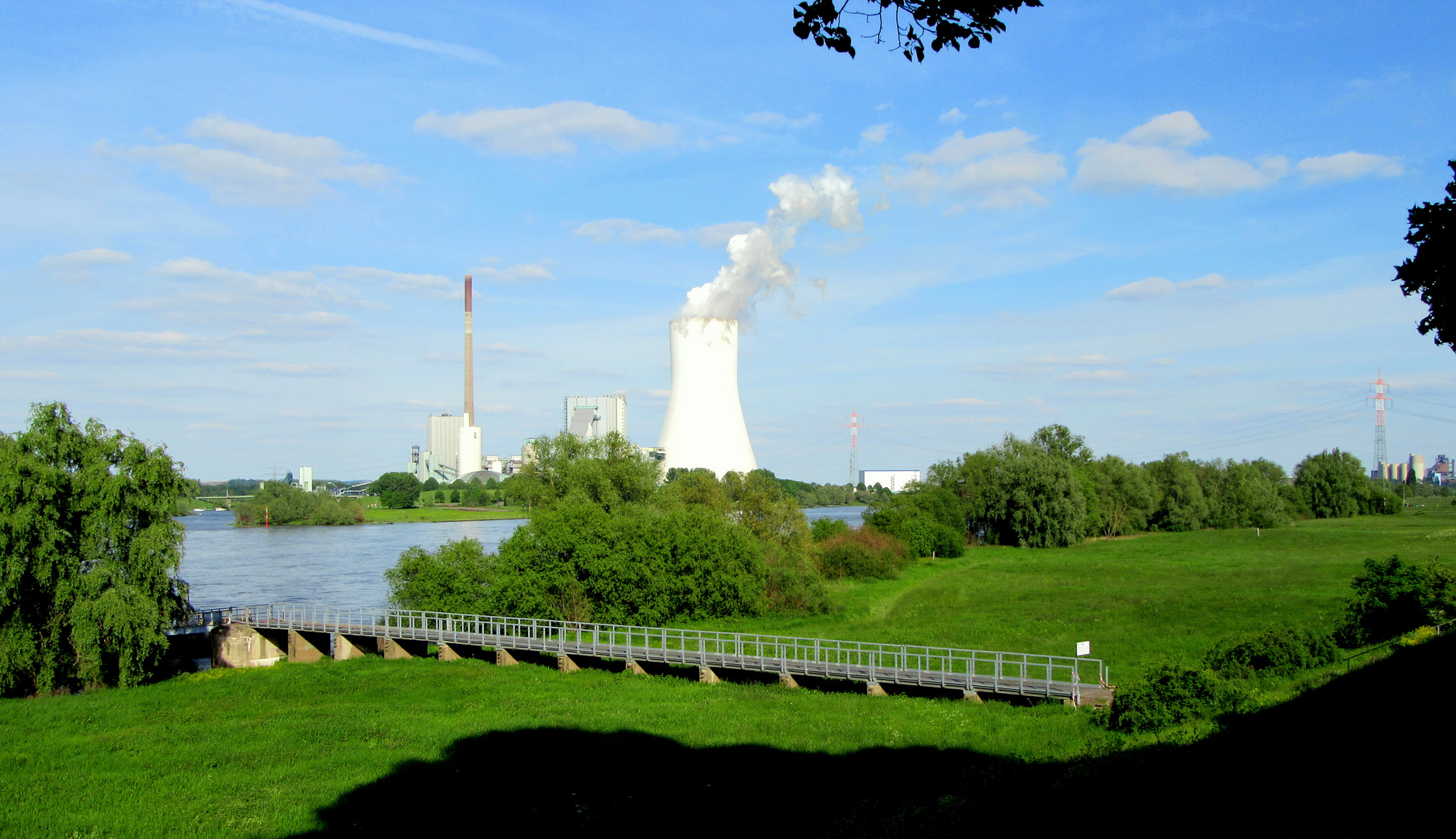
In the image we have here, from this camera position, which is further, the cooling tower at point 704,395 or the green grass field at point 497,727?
the cooling tower at point 704,395

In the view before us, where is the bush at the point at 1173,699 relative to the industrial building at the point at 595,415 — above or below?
below

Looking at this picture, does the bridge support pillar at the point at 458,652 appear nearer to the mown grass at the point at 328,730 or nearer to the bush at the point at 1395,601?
the mown grass at the point at 328,730

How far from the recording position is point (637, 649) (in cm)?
2373

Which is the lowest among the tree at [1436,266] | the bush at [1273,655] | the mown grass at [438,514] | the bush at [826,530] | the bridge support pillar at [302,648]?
the bridge support pillar at [302,648]

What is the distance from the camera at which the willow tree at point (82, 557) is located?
22.1 meters

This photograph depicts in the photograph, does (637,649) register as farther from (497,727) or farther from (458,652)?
(458,652)

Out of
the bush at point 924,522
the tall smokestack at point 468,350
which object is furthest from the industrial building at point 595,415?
the bush at point 924,522

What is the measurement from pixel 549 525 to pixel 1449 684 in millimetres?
22554

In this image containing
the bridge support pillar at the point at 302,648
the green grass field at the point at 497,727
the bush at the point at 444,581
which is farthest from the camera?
the bush at the point at 444,581

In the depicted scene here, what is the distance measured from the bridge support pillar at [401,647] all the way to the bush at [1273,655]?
65.7 ft

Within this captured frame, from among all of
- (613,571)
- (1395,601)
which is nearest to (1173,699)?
(1395,601)

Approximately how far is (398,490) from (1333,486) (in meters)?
86.0

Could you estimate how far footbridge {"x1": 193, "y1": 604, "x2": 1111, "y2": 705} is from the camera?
757 inches

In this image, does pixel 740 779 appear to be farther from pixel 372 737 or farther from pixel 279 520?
pixel 279 520
